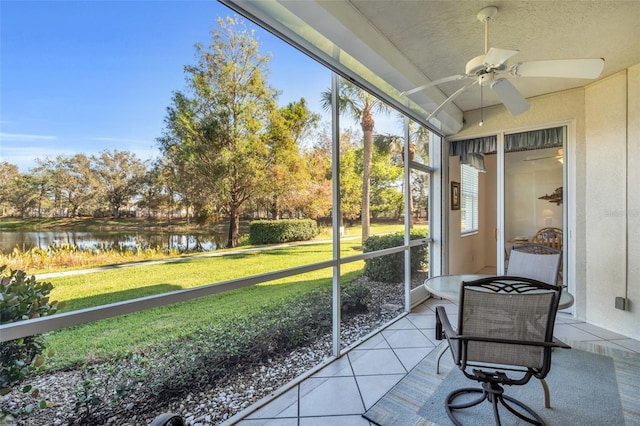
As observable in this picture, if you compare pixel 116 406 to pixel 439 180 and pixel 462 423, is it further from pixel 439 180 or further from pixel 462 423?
pixel 439 180

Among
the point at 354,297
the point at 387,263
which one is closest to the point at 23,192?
the point at 354,297

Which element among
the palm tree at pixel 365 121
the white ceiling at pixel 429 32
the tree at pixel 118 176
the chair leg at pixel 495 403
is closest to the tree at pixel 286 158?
the white ceiling at pixel 429 32

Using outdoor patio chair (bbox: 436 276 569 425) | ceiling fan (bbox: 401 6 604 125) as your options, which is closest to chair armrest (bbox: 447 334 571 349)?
outdoor patio chair (bbox: 436 276 569 425)

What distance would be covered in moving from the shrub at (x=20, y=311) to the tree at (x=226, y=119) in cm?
95

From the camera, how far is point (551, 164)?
3.98 metres

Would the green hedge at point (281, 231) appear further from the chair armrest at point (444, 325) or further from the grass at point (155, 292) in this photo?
the chair armrest at point (444, 325)

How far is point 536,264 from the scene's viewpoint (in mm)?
Result: 2680

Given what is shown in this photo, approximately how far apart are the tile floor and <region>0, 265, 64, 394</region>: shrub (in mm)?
1211

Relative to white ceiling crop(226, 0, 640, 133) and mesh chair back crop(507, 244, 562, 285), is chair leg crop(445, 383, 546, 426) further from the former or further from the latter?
white ceiling crop(226, 0, 640, 133)

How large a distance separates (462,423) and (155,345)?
6.80 feet

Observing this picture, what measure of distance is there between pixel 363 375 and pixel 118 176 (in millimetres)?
2296

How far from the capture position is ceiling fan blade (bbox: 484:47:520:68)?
1.72m

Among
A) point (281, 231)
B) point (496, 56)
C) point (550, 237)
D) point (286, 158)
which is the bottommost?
point (550, 237)

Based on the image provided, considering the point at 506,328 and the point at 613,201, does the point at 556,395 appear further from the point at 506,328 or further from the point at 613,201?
the point at 613,201
